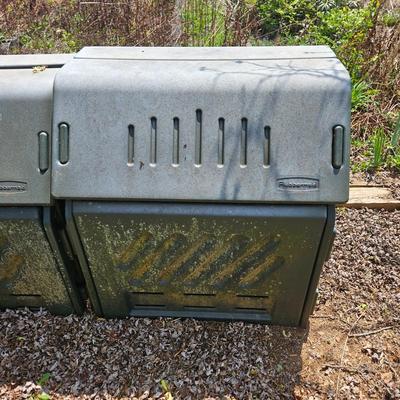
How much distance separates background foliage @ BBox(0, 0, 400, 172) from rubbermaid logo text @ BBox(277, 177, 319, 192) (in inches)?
87.4

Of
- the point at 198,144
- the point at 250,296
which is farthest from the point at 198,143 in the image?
the point at 250,296

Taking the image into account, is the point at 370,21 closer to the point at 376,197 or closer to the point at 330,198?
the point at 376,197

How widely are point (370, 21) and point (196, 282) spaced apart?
3.17 m

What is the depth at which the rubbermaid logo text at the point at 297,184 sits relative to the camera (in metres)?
1.50

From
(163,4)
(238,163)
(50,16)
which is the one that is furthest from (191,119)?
(50,16)

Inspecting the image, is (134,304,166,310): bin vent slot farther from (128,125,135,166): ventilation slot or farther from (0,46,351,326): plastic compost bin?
(128,125,135,166): ventilation slot

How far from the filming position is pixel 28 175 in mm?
1607

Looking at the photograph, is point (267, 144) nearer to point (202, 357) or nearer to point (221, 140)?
→ point (221, 140)

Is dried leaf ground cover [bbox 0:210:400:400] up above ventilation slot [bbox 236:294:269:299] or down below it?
below

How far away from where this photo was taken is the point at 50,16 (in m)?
4.81

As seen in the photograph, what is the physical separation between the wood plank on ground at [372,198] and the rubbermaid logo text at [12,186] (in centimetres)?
206

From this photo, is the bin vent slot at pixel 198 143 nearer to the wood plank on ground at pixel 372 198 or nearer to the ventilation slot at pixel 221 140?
the ventilation slot at pixel 221 140

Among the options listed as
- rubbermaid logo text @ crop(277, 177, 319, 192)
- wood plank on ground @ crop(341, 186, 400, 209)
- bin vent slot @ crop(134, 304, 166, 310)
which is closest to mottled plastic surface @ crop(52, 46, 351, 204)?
rubbermaid logo text @ crop(277, 177, 319, 192)

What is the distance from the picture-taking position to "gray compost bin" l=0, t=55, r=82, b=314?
5.20 ft
